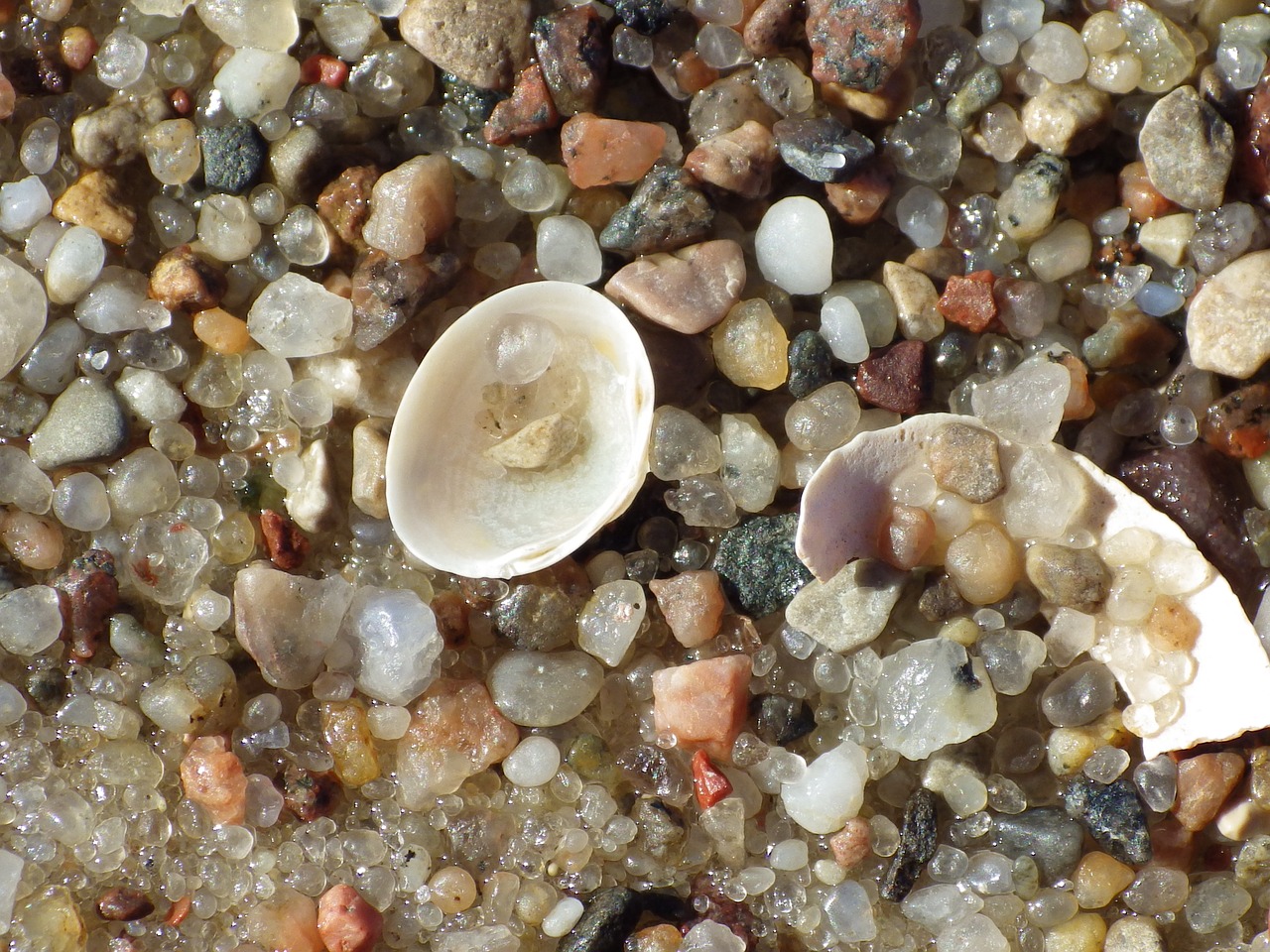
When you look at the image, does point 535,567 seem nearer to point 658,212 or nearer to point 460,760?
point 460,760

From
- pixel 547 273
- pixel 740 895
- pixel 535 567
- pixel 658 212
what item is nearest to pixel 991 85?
pixel 658 212

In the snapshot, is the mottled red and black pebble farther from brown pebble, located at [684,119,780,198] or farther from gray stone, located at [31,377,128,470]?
Answer: gray stone, located at [31,377,128,470]

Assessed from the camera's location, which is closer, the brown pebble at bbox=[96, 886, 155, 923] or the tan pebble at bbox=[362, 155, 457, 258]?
the brown pebble at bbox=[96, 886, 155, 923]

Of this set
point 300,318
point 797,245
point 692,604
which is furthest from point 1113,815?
point 300,318

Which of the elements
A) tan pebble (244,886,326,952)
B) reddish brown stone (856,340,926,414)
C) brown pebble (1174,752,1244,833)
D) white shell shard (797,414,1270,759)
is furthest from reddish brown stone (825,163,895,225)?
tan pebble (244,886,326,952)

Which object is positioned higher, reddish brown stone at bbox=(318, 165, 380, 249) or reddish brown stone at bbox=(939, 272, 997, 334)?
reddish brown stone at bbox=(318, 165, 380, 249)

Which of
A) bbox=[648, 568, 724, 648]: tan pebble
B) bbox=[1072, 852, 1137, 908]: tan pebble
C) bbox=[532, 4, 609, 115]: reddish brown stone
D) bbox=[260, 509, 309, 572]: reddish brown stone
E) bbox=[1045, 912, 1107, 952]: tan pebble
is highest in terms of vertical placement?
bbox=[532, 4, 609, 115]: reddish brown stone
